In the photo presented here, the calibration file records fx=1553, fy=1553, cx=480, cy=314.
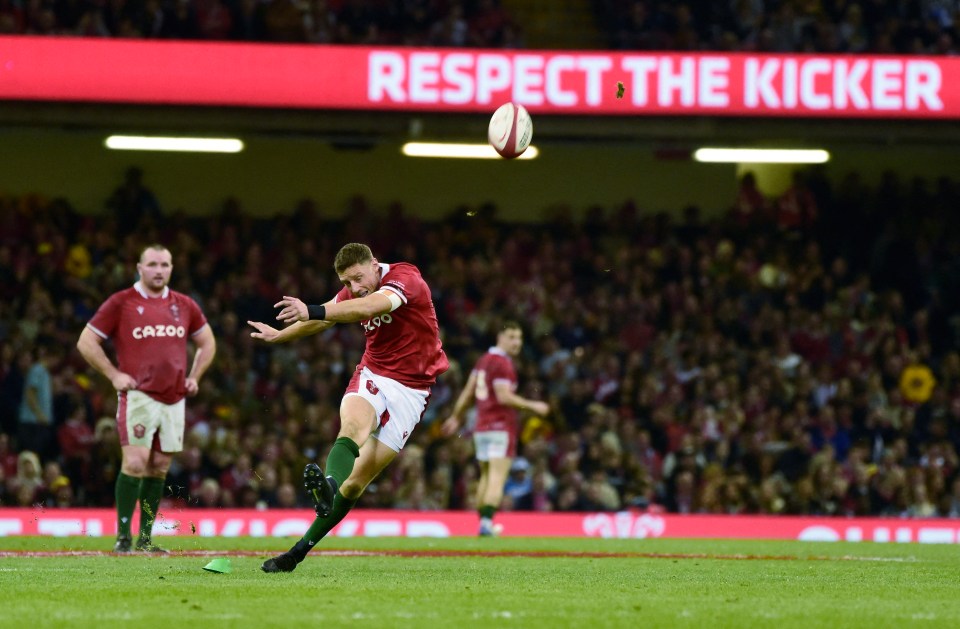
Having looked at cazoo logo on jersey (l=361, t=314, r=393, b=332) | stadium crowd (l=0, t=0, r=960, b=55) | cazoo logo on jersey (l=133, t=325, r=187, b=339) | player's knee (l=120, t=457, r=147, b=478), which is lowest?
player's knee (l=120, t=457, r=147, b=478)

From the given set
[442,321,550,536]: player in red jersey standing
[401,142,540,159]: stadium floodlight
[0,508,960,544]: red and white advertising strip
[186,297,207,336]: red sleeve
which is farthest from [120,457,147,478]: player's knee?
[401,142,540,159]: stadium floodlight

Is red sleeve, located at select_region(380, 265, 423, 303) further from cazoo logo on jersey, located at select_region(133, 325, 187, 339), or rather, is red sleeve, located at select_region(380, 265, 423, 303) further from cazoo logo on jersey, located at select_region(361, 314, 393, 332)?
cazoo logo on jersey, located at select_region(133, 325, 187, 339)

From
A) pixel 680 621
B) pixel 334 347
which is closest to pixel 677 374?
pixel 334 347

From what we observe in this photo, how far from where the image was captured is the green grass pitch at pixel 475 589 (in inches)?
270

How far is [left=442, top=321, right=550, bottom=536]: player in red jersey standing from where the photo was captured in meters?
15.6

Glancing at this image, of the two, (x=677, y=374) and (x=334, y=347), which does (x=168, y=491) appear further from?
(x=677, y=374)

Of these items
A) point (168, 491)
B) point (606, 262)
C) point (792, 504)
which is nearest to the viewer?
point (168, 491)

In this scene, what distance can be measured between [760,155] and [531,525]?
7.36 metres

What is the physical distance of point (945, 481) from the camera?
2003cm

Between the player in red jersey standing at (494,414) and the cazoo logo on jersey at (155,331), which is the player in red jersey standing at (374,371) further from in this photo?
the player in red jersey standing at (494,414)

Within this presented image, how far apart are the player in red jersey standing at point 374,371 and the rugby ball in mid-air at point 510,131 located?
3.90 meters

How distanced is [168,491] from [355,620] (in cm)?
1173

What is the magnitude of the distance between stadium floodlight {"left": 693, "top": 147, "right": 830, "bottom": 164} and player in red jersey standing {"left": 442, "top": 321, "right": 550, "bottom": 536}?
23.4 ft

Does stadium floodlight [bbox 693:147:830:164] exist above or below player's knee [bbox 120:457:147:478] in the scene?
above
